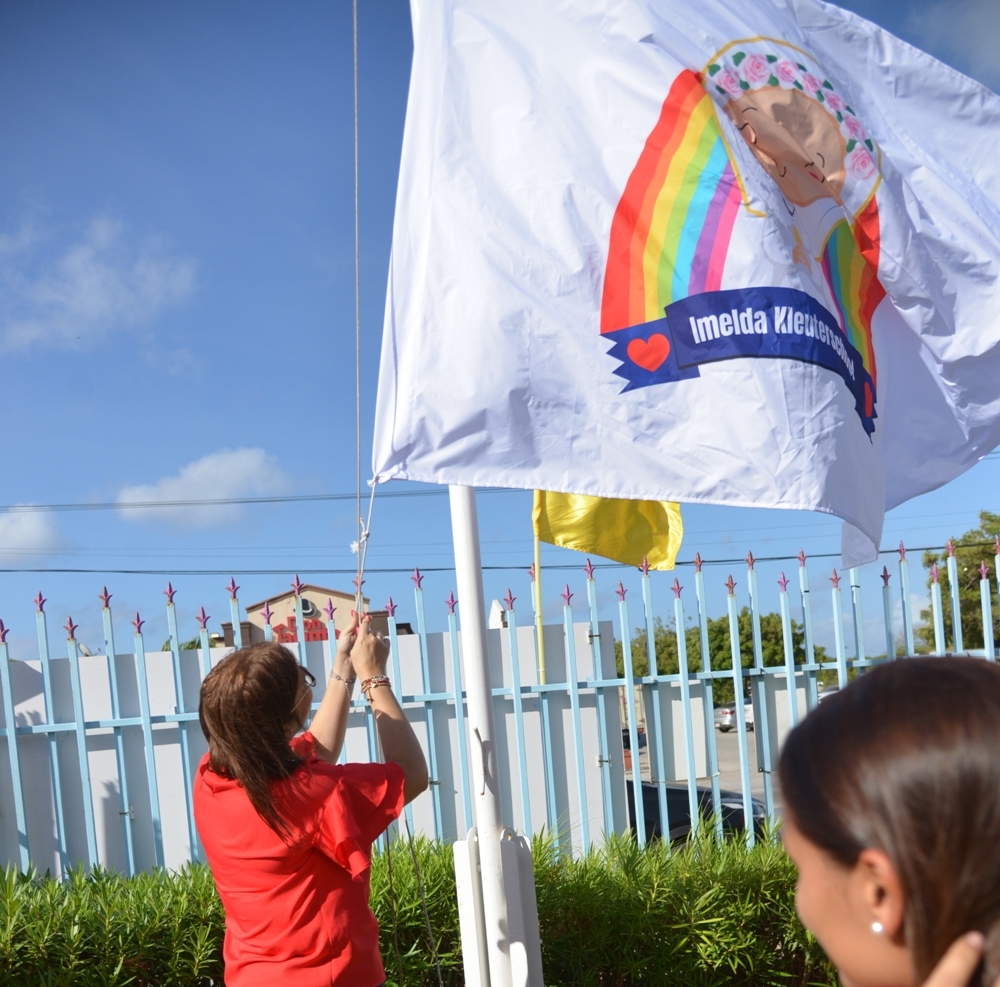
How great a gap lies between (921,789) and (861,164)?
2822 millimetres

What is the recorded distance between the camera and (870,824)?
2.48 ft

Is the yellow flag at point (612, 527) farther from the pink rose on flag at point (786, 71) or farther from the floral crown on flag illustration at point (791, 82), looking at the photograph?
→ the pink rose on flag at point (786, 71)

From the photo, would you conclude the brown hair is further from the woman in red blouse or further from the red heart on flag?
the red heart on flag

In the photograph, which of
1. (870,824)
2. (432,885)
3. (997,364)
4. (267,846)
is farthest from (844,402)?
(432,885)

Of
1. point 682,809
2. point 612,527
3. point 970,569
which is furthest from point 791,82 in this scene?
point 970,569

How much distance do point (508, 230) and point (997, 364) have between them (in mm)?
1820

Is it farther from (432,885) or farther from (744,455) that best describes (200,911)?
(744,455)

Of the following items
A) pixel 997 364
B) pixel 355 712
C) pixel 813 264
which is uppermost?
pixel 813 264

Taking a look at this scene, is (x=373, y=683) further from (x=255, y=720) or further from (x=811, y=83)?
(x=811, y=83)

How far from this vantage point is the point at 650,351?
8.37 ft

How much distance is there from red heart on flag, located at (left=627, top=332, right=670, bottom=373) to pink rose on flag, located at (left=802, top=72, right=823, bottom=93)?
43.2 inches

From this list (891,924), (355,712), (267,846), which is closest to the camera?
(891,924)

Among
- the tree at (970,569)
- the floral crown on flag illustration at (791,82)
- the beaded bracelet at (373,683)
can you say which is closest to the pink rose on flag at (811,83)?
the floral crown on flag illustration at (791,82)

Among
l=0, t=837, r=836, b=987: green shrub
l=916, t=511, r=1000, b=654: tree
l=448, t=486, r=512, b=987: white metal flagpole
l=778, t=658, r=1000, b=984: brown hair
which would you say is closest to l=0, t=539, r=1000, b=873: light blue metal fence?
l=0, t=837, r=836, b=987: green shrub
